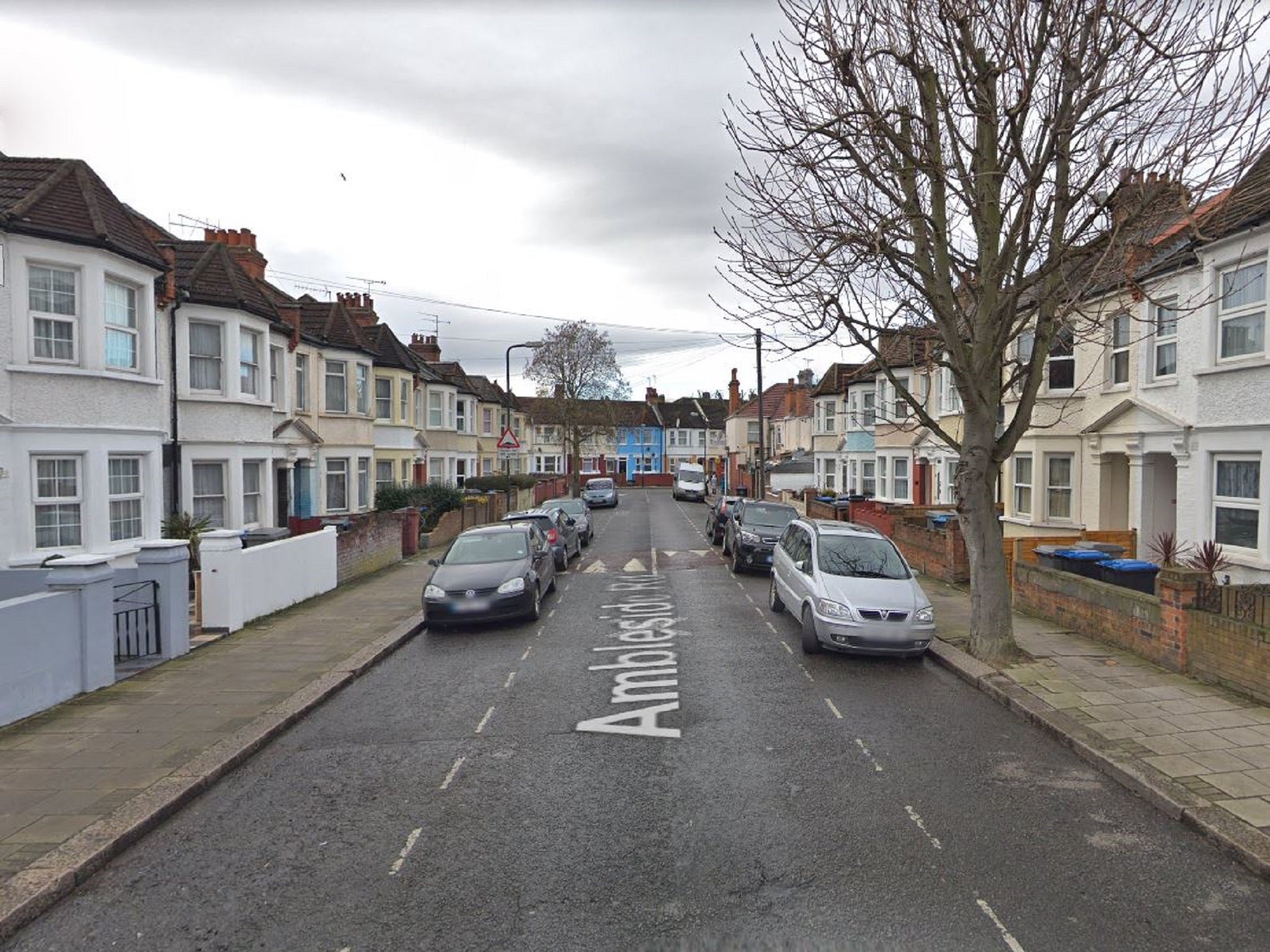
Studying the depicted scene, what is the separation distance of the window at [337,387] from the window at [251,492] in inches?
208

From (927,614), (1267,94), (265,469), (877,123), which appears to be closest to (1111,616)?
(927,614)

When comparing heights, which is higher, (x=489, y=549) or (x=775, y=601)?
(x=489, y=549)

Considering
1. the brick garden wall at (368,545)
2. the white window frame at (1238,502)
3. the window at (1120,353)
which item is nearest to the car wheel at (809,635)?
the white window frame at (1238,502)

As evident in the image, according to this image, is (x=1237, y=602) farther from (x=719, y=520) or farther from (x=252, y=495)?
(x=252, y=495)

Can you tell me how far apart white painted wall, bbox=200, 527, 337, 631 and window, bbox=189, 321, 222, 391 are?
14.0ft

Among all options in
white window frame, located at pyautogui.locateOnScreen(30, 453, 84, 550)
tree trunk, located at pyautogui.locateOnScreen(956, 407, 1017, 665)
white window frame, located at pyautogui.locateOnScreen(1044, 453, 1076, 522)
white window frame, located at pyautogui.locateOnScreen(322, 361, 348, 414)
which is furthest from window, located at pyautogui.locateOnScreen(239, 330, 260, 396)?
white window frame, located at pyautogui.locateOnScreen(1044, 453, 1076, 522)

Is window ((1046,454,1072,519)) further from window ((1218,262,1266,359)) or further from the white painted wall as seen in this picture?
the white painted wall

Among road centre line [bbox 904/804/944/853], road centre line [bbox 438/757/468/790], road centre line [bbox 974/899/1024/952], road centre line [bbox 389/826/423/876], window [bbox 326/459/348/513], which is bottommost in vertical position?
road centre line [bbox 438/757/468/790]

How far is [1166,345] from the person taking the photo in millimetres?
13969

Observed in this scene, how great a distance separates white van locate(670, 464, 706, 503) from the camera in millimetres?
50188

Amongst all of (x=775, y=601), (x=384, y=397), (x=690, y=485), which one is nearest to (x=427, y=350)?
(x=384, y=397)

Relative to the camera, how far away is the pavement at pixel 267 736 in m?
4.95

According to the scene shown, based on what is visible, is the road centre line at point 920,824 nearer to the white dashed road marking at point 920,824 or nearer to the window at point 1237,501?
the white dashed road marking at point 920,824

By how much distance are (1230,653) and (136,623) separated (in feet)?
39.6
